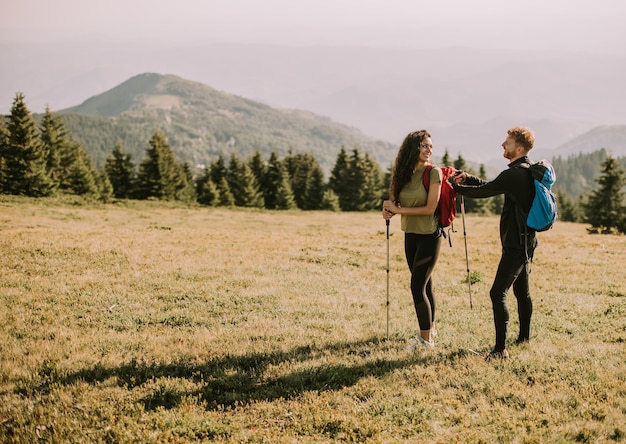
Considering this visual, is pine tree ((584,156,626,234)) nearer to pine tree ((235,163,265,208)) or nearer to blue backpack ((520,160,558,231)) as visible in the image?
pine tree ((235,163,265,208))

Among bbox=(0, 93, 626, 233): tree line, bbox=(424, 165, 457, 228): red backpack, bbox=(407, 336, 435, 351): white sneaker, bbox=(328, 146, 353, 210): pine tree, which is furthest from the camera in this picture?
bbox=(328, 146, 353, 210): pine tree

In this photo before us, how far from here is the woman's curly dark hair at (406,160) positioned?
7180mm

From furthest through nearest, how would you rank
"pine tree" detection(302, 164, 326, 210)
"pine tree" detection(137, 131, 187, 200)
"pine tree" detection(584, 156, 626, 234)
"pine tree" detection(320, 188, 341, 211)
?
"pine tree" detection(302, 164, 326, 210) < "pine tree" detection(320, 188, 341, 211) < "pine tree" detection(137, 131, 187, 200) < "pine tree" detection(584, 156, 626, 234)

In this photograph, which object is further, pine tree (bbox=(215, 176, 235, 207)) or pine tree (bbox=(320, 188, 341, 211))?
pine tree (bbox=(320, 188, 341, 211))

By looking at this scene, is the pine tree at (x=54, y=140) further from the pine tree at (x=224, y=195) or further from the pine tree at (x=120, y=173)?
the pine tree at (x=224, y=195)

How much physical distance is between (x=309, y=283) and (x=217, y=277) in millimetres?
2775

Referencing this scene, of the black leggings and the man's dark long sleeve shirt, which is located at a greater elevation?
the man's dark long sleeve shirt

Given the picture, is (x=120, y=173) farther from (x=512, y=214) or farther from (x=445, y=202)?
(x=512, y=214)

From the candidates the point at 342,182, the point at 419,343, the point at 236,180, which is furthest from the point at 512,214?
the point at 342,182

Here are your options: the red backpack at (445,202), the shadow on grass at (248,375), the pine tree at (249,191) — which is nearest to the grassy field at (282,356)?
the shadow on grass at (248,375)

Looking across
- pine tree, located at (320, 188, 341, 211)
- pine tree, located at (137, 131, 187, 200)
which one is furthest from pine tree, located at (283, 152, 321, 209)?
pine tree, located at (137, 131, 187, 200)

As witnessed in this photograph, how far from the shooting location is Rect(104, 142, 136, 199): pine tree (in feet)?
215

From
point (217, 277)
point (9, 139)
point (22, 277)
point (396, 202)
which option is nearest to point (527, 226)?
point (396, 202)

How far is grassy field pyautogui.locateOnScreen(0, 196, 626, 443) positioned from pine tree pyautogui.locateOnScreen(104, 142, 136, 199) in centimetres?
5488
